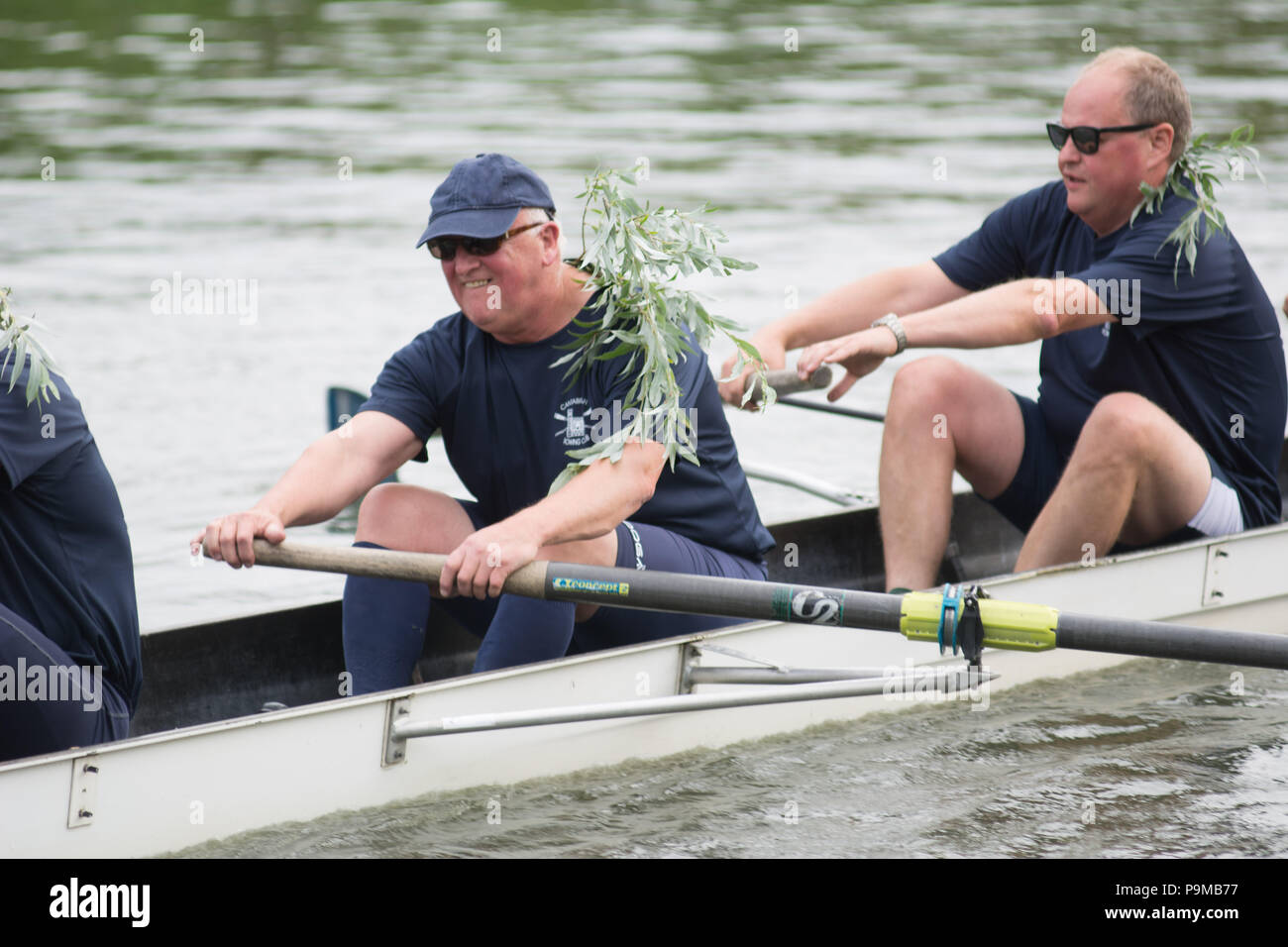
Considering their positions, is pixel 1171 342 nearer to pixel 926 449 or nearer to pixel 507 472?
pixel 926 449

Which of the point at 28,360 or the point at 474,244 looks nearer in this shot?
the point at 28,360

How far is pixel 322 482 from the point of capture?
4.54 m

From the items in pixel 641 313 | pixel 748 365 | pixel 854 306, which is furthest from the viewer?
pixel 854 306

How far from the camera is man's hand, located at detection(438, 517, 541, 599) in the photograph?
165 inches

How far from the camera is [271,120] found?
18.6 metres

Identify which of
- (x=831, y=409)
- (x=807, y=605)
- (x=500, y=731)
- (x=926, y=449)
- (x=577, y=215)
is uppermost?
(x=577, y=215)

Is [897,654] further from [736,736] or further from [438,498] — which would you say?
[438,498]

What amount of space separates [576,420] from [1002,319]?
58.8 inches

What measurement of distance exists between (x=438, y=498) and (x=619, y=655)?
65 cm

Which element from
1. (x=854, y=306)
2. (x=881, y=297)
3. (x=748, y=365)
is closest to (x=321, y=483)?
(x=748, y=365)

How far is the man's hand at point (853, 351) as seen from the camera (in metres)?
5.07

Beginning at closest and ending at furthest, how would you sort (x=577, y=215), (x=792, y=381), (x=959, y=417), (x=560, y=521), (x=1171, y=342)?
(x=560, y=521) → (x=1171, y=342) → (x=959, y=417) → (x=792, y=381) → (x=577, y=215)
